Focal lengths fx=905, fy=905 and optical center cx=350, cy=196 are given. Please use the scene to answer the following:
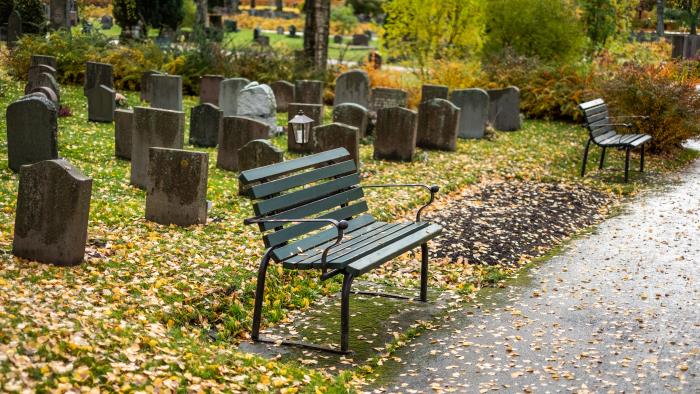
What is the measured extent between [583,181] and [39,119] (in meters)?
7.93

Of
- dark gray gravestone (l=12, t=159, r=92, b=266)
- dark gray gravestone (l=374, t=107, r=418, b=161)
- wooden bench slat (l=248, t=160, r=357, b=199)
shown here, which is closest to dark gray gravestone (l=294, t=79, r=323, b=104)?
dark gray gravestone (l=374, t=107, r=418, b=161)

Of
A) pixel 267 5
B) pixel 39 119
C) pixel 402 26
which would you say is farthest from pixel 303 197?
pixel 267 5

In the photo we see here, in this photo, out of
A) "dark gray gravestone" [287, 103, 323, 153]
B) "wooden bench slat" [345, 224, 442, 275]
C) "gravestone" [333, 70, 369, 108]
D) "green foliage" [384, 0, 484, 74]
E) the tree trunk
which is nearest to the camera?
"wooden bench slat" [345, 224, 442, 275]

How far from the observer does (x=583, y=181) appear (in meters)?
13.7

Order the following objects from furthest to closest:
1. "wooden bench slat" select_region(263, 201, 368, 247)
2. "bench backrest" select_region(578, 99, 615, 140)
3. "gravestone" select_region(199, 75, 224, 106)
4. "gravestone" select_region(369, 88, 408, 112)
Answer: "gravestone" select_region(199, 75, 224, 106)
"gravestone" select_region(369, 88, 408, 112)
"bench backrest" select_region(578, 99, 615, 140)
"wooden bench slat" select_region(263, 201, 368, 247)

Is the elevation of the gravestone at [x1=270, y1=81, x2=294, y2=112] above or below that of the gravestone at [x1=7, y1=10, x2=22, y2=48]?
below

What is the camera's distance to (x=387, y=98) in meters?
18.5

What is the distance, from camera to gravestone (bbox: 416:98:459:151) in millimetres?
15359

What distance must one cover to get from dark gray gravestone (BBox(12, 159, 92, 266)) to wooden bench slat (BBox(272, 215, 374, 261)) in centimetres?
161

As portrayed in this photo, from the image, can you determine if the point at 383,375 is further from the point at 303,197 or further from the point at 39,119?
the point at 39,119

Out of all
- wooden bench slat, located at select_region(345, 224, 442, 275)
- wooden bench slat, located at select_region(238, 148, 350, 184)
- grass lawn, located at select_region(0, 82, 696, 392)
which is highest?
wooden bench slat, located at select_region(238, 148, 350, 184)

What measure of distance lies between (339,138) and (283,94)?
7.41 meters

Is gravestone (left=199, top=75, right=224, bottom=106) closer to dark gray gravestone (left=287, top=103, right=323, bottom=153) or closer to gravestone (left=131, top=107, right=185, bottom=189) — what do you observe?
dark gray gravestone (left=287, top=103, right=323, bottom=153)

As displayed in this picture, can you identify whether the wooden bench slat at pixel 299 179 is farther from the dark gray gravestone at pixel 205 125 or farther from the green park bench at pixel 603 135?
the green park bench at pixel 603 135
